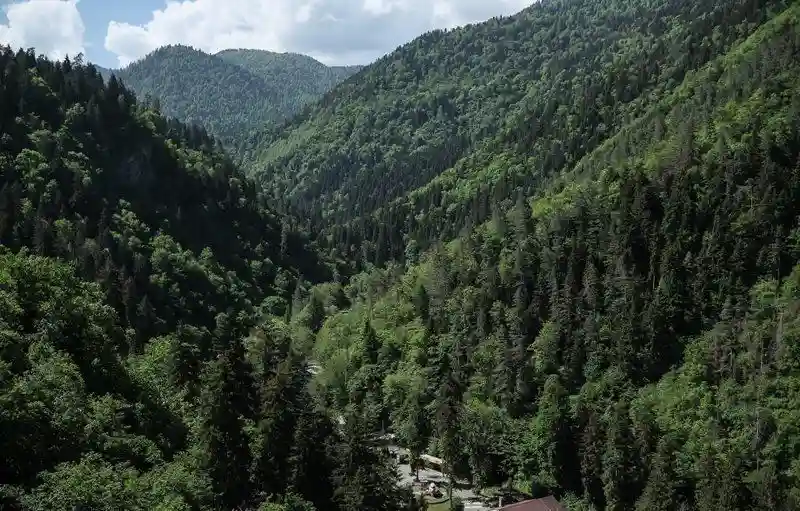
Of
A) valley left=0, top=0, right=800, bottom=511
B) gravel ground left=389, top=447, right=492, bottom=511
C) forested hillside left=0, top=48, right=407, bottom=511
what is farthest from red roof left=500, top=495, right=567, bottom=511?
forested hillside left=0, top=48, right=407, bottom=511

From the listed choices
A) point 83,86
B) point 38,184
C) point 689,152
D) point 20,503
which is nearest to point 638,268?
point 689,152

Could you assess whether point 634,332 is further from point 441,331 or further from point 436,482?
point 441,331

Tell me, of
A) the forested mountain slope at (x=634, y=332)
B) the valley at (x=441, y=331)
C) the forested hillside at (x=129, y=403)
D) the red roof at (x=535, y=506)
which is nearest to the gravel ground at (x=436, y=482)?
the valley at (x=441, y=331)

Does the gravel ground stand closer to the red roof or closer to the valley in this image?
the valley

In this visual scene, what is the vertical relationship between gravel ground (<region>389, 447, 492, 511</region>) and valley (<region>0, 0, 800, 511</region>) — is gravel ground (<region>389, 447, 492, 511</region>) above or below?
below

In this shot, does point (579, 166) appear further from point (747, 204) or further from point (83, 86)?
point (83, 86)

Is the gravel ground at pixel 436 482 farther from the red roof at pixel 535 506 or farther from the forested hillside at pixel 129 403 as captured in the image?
the forested hillside at pixel 129 403
